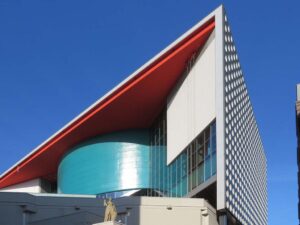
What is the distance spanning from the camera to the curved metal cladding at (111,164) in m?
44.6

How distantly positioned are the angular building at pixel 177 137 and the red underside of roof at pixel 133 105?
0.07m

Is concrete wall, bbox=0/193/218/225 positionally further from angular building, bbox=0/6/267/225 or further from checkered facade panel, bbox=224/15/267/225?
checkered facade panel, bbox=224/15/267/225

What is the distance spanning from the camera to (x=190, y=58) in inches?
1480

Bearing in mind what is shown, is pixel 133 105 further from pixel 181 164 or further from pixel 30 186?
pixel 30 186

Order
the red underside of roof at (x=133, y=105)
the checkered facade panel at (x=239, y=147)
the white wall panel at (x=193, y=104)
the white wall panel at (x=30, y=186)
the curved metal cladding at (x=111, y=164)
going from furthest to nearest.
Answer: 1. the white wall panel at (x=30, y=186)
2. the curved metal cladding at (x=111, y=164)
3. the red underside of roof at (x=133, y=105)
4. the white wall panel at (x=193, y=104)
5. the checkered facade panel at (x=239, y=147)

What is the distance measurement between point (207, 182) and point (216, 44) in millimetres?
7750

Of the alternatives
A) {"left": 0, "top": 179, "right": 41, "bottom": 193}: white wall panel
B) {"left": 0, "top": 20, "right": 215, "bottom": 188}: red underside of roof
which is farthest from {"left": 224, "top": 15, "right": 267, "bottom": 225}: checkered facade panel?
{"left": 0, "top": 179, "right": 41, "bottom": 193}: white wall panel

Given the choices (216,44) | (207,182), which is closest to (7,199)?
(207,182)

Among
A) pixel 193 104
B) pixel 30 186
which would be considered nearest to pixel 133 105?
pixel 193 104

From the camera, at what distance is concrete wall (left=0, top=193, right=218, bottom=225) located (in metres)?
30.9

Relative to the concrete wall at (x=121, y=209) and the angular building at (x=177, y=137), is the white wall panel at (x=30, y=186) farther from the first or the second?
the concrete wall at (x=121, y=209)

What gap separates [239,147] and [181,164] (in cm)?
410

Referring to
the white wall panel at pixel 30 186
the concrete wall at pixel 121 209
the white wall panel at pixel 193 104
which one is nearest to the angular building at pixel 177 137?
the white wall panel at pixel 193 104

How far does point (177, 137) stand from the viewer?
126 ft
